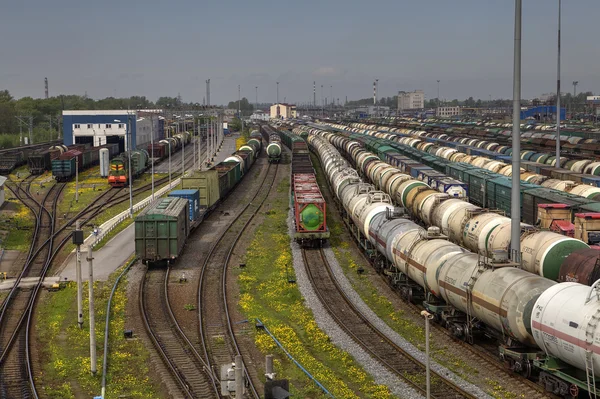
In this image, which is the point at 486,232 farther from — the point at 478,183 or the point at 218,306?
the point at 478,183

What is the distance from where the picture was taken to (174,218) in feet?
125

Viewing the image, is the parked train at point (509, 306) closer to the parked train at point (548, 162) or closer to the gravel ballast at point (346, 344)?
the gravel ballast at point (346, 344)

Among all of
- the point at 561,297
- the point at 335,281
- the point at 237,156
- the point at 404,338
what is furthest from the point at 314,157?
the point at 561,297

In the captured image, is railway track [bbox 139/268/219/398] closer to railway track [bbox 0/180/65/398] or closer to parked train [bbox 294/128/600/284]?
railway track [bbox 0/180/65/398]

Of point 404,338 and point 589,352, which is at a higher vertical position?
point 589,352

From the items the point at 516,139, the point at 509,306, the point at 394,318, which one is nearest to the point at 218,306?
the point at 394,318

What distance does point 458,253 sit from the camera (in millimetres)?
26031

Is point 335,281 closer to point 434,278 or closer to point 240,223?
point 434,278

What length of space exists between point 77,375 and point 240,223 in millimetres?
29982

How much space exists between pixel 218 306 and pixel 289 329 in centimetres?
523

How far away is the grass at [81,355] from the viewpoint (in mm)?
22469

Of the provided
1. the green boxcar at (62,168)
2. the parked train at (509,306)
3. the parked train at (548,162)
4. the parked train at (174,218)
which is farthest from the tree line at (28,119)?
the parked train at (509,306)

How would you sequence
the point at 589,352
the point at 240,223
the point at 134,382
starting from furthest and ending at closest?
the point at 240,223 → the point at 134,382 → the point at 589,352

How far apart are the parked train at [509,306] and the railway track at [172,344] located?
9390 mm
